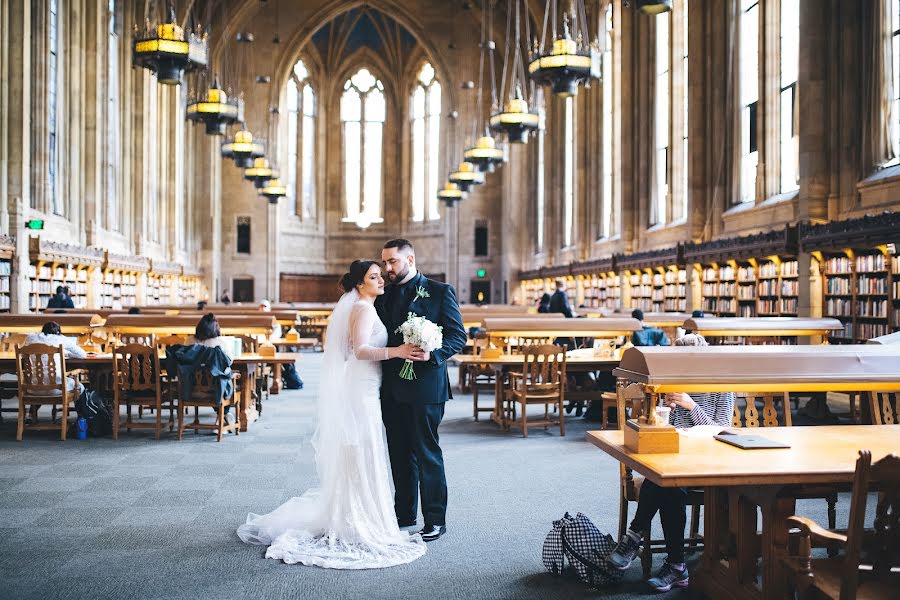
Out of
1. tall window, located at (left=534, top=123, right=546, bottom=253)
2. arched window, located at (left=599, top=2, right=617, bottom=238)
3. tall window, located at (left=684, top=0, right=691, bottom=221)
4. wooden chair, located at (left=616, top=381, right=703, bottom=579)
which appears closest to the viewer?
wooden chair, located at (left=616, top=381, right=703, bottom=579)

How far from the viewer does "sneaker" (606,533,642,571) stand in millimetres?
3785

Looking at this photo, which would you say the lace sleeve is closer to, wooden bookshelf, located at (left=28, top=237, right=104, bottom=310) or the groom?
the groom

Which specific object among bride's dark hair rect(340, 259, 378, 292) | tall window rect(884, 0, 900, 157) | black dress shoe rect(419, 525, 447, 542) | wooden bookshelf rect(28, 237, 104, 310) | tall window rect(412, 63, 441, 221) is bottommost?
black dress shoe rect(419, 525, 447, 542)

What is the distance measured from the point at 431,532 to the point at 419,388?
0.77 metres

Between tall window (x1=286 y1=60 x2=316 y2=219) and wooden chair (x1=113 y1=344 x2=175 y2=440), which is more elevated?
tall window (x1=286 y1=60 x2=316 y2=219)

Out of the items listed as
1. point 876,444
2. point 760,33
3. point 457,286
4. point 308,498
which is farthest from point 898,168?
point 457,286

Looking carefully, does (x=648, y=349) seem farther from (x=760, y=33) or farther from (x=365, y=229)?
(x=365, y=229)

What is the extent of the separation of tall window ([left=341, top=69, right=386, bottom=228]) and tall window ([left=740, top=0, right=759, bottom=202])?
21.8 meters

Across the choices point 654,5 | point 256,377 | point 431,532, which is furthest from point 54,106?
point 431,532

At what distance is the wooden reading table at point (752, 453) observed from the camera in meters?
3.10

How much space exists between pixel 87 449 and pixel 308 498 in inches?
132

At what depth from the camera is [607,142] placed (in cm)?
2275

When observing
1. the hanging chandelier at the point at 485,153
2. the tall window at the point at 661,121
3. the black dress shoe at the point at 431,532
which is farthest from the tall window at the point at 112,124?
the black dress shoe at the point at 431,532

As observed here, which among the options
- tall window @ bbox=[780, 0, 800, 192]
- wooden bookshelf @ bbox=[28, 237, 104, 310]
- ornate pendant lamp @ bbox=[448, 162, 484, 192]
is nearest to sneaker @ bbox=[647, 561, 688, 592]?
tall window @ bbox=[780, 0, 800, 192]
